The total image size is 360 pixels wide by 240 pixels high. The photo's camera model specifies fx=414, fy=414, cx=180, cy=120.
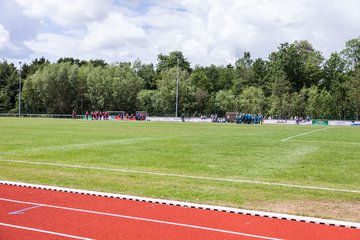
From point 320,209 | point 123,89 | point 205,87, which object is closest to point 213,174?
point 320,209

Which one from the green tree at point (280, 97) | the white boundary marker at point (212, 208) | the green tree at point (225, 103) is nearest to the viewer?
the white boundary marker at point (212, 208)

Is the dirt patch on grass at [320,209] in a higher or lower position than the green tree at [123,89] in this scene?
lower

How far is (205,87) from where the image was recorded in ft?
357

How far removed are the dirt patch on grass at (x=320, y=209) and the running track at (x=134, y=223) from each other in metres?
0.71

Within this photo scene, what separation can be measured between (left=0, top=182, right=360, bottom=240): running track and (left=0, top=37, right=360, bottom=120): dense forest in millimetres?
77773

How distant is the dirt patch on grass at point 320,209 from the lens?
8328 mm

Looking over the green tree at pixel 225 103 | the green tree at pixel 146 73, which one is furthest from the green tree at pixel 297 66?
the green tree at pixel 146 73

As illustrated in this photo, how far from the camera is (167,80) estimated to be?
316 ft

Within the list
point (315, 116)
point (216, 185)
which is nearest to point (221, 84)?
point (315, 116)

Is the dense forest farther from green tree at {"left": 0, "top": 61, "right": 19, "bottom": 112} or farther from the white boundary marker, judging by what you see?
the white boundary marker

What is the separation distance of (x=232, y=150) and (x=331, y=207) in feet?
37.0

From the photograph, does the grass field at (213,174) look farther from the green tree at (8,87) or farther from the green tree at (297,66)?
the green tree at (8,87)

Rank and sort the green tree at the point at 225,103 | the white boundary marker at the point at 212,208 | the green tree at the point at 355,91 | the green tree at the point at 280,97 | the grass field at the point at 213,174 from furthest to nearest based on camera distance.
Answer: the green tree at the point at 225,103 → the green tree at the point at 280,97 → the green tree at the point at 355,91 → the grass field at the point at 213,174 → the white boundary marker at the point at 212,208

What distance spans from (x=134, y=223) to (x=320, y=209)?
4.01m
